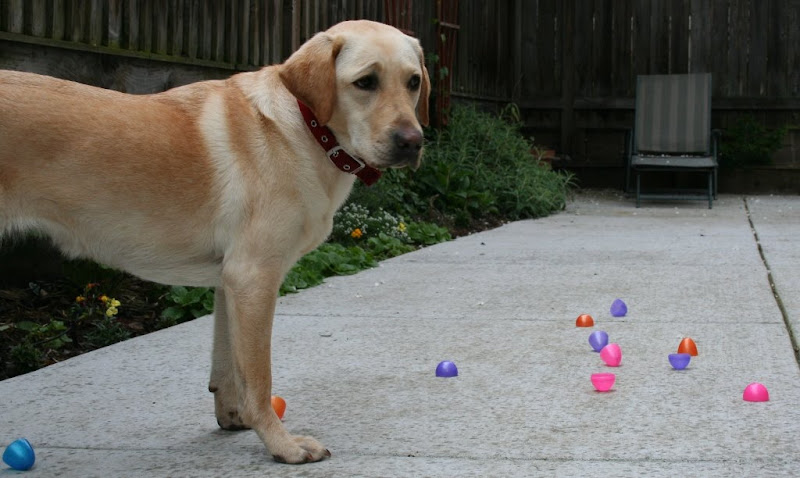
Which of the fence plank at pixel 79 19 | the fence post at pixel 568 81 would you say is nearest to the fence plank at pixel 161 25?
the fence plank at pixel 79 19

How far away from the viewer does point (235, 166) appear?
9.70 feet

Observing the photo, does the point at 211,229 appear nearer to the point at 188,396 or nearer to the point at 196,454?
the point at 196,454

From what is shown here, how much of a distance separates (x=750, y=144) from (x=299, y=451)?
1162cm

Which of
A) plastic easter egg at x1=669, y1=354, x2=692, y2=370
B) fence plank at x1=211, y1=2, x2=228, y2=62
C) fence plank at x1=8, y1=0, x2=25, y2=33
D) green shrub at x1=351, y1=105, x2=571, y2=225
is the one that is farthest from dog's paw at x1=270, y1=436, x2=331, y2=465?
green shrub at x1=351, y1=105, x2=571, y2=225

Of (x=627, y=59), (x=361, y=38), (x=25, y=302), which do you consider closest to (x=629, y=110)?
(x=627, y=59)

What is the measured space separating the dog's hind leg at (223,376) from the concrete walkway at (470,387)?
5 cm

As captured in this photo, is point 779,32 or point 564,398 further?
point 779,32

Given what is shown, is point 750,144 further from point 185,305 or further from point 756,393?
point 756,393

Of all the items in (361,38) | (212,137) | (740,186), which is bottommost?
(740,186)

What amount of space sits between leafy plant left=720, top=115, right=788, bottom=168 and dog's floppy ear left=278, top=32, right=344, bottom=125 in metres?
11.2

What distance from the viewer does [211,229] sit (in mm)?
2939

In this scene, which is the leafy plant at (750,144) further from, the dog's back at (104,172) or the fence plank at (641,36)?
the dog's back at (104,172)

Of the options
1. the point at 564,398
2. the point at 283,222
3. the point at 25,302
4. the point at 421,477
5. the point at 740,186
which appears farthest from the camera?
the point at 740,186

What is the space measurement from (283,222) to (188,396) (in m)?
0.99
